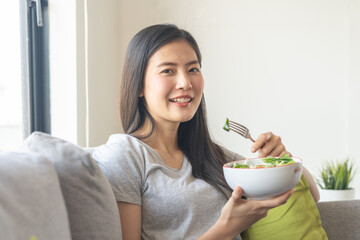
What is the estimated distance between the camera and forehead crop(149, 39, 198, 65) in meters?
1.46

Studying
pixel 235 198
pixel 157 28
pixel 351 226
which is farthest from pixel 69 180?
pixel 351 226

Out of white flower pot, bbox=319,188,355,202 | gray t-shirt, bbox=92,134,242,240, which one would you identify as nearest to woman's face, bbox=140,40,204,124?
gray t-shirt, bbox=92,134,242,240

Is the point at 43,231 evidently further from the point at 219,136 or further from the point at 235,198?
the point at 219,136

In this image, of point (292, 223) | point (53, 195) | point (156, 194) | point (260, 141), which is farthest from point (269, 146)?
point (53, 195)

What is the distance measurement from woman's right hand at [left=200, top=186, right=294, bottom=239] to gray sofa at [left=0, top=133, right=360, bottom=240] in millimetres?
287

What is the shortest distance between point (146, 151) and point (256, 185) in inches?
16.9

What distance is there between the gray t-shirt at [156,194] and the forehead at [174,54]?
0.99 ft

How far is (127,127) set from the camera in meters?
1.56

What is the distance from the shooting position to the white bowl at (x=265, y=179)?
3.40ft

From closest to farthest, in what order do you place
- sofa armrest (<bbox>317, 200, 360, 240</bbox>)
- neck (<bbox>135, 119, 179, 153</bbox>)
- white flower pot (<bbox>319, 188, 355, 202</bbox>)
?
neck (<bbox>135, 119, 179, 153</bbox>) → sofa armrest (<bbox>317, 200, 360, 240</bbox>) → white flower pot (<bbox>319, 188, 355, 202</bbox>)

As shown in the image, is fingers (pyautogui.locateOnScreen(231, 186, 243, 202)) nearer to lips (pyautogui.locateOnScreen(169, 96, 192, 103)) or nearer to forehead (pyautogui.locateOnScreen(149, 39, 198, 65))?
lips (pyautogui.locateOnScreen(169, 96, 192, 103))

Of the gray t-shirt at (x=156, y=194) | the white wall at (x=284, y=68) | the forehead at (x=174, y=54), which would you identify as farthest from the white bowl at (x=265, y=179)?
the white wall at (x=284, y=68)

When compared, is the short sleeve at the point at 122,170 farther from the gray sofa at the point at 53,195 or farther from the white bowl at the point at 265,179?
the white bowl at the point at 265,179

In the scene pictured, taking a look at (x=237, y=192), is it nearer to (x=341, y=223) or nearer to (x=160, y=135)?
(x=160, y=135)
